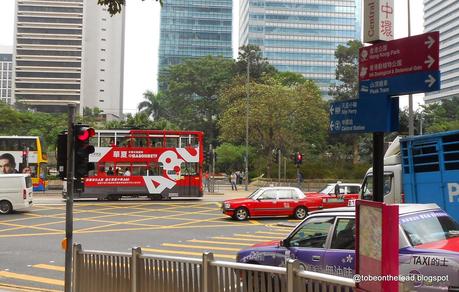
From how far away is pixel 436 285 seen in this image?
5527mm

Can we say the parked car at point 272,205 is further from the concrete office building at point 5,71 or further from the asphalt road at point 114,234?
the concrete office building at point 5,71

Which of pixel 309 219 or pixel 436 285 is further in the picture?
pixel 309 219

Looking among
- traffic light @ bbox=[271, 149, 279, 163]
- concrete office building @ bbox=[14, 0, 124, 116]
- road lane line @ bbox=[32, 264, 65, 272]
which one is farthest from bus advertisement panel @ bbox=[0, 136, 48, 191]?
concrete office building @ bbox=[14, 0, 124, 116]

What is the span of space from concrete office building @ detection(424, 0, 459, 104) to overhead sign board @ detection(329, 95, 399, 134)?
53.6 meters

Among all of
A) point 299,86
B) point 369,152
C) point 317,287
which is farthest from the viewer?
point 369,152

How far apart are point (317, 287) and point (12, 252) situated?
462 inches

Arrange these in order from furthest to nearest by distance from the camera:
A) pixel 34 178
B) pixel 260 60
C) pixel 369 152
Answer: pixel 260 60
pixel 369 152
pixel 34 178

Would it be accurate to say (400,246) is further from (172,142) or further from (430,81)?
(172,142)

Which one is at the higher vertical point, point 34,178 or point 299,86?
point 299,86

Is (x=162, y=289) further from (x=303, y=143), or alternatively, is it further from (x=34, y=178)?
(x=303, y=143)

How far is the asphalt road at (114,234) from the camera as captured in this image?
11617mm

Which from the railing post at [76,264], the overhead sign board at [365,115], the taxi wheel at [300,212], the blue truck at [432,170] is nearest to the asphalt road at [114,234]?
the taxi wheel at [300,212]

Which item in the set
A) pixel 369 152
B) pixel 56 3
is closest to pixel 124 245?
pixel 369 152

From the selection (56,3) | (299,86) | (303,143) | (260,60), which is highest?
(56,3)
